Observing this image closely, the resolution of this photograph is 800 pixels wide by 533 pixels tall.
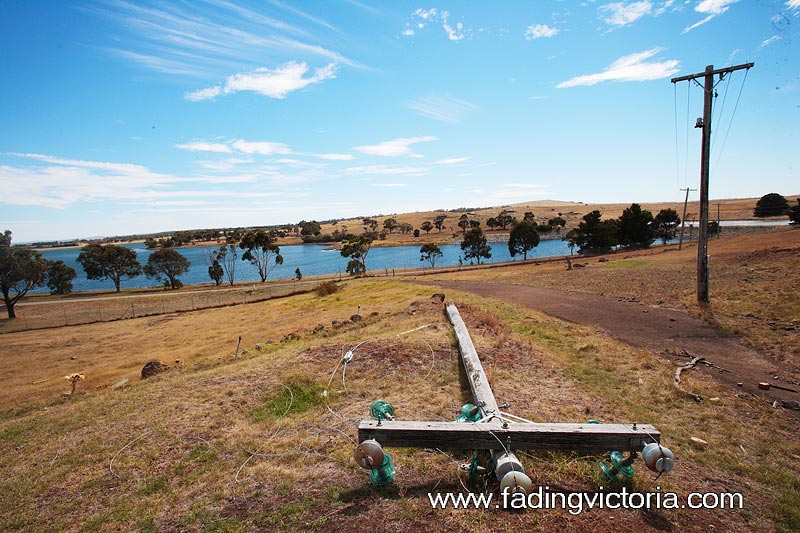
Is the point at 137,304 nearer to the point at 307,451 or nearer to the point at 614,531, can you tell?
the point at 307,451

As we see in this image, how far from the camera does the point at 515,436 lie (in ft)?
17.4

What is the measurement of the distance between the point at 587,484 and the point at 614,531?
3.08ft

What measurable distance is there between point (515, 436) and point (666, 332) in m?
11.3

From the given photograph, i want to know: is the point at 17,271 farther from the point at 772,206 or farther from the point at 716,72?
the point at 772,206

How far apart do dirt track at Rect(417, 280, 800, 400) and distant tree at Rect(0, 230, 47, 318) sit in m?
65.4

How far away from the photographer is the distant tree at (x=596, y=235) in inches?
2458

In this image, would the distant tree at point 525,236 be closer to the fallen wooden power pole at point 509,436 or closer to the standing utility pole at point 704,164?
the standing utility pole at point 704,164

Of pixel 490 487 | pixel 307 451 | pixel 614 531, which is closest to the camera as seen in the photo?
pixel 614 531

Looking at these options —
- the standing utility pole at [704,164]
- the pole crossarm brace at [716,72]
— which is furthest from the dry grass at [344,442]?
the pole crossarm brace at [716,72]

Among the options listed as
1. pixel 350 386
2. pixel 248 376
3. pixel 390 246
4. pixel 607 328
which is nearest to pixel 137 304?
pixel 248 376

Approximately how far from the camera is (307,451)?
6684mm

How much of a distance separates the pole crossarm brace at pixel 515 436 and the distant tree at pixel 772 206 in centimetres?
12948

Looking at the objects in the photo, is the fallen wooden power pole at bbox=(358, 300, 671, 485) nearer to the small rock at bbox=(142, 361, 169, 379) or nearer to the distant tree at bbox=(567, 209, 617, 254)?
the small rock at bbox=(142, 361, 169, 379)

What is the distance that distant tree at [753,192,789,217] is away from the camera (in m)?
94.2
